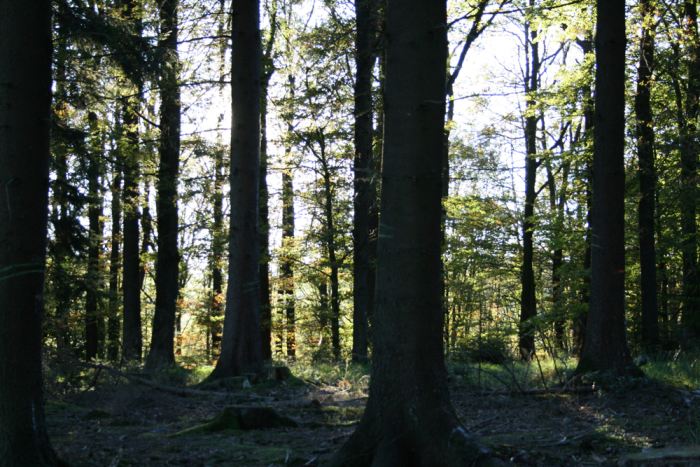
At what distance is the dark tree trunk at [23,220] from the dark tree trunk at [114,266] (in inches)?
479

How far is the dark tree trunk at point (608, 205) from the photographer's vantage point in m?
9.50

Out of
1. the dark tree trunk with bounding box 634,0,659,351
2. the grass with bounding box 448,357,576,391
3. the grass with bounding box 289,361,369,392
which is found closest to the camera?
the grass with bounding box 448,357,576,391

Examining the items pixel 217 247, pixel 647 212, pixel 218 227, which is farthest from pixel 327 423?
pixel 218 227

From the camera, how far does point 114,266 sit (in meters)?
28.2

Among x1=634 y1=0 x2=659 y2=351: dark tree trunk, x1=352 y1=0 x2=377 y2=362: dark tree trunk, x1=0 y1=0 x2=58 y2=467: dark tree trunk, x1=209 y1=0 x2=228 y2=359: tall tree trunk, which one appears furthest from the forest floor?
x1=634 y1=0 x2=659 y2=351: dark tree trunk

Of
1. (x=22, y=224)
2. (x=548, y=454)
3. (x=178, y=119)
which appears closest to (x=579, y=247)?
(x=178, y=119)

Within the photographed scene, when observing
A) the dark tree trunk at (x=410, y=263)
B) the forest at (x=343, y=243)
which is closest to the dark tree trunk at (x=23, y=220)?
the forest at (x=343, y=243)

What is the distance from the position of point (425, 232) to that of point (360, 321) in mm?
12525

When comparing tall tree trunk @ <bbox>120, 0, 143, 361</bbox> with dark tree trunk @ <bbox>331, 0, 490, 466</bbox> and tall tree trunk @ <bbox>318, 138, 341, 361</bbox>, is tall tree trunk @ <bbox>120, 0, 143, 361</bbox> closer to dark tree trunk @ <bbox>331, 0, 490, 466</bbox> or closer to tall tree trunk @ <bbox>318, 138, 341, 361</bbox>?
tall tree trunk @ <bbox>318, 138, 341, 361</bbox>

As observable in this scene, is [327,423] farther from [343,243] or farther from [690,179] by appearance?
[343,243]

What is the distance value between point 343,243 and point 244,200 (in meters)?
11.4

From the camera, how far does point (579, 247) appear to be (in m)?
22.8

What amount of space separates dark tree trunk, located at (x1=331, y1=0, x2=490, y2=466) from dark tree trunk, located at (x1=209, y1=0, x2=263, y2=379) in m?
7.40

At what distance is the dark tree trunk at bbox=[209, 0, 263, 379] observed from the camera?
12328 millimetres
